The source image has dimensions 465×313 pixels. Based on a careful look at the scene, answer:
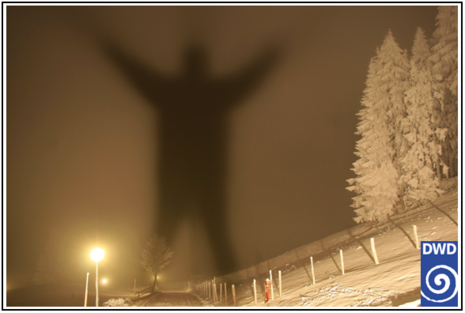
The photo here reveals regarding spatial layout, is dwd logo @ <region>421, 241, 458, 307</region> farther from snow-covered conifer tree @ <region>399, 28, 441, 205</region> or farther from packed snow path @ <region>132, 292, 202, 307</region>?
packed snow path @ <region>132, 292, 202, 307</region>

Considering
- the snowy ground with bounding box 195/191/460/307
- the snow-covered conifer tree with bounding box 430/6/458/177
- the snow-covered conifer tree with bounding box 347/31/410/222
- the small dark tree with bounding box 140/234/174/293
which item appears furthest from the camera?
the small dark tree with bounding box 140/234/174/293

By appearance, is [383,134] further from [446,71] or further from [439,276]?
[439,276]

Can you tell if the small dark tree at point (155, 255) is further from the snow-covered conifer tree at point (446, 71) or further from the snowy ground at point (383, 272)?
the snow-covered conifer tree at point (446, 71)

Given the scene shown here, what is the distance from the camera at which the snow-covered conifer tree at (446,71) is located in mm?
20625

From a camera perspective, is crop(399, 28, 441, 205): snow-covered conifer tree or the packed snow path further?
the packed snow path

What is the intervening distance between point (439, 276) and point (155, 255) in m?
46.7

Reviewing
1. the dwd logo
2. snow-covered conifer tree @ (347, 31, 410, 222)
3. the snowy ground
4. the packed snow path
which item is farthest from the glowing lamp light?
snow-covered conifer tree @ (347, 31, 410, 222)

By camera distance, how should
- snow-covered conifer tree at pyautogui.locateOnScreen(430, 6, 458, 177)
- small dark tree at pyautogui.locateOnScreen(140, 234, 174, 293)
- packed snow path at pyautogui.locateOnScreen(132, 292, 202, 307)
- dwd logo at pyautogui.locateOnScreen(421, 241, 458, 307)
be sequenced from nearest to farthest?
dwd logo at pyautogui.locateOnScreen(421, 241, 458, 307), snow-covered conifer tree at pyautogui.locateOnScreen(430, 6, 458, 177), packed snow path at pyautogui.locateOnScreen(132, 292, 202, 307), small dark tree at pyautogui.locateOnScreen(140, 234, 174, 293)

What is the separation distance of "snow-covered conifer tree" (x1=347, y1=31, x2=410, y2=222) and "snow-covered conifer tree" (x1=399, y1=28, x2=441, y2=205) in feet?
2.55

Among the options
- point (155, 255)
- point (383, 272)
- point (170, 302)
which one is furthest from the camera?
point (155, 255)

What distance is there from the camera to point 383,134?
76.7 feet

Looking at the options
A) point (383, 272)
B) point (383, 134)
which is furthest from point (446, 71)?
point (383, 272)

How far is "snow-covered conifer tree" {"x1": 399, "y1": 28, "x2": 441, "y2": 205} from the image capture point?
2052 centimetres

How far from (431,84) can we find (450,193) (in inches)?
341
